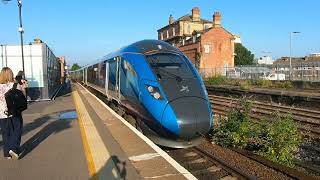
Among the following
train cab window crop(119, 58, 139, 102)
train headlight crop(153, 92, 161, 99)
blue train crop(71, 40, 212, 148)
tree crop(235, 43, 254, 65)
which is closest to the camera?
blue train crop(71, 40, 212, 148)

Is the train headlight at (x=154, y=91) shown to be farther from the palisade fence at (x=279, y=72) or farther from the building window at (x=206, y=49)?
the building window at (x=206, y=49)

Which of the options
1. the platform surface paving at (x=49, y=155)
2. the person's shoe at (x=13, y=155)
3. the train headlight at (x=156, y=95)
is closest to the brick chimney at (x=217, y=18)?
the platform surface paving at (x=49, y=155)

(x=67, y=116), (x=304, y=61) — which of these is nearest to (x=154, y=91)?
(x=67, y=116)

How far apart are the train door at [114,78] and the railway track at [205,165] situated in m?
3.62

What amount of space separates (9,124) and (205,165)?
13.0ft

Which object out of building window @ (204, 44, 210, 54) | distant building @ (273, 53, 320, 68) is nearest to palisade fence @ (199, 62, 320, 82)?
distant building @ (273, 53, 320, 68)

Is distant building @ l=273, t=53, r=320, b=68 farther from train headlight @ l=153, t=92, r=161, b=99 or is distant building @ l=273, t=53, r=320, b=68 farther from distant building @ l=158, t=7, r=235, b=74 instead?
train headlight @ l=153, t=92, r=161, b=99

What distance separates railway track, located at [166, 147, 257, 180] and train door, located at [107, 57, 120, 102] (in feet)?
11.9

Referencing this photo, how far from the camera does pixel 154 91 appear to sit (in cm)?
947

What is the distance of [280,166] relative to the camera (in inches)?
339

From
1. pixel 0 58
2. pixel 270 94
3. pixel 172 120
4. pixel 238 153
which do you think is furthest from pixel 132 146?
pixel 270 94

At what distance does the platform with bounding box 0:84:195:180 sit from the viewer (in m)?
6.44

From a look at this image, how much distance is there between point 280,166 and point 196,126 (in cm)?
191

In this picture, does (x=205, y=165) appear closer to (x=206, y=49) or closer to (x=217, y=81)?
(x=217, y=81)
